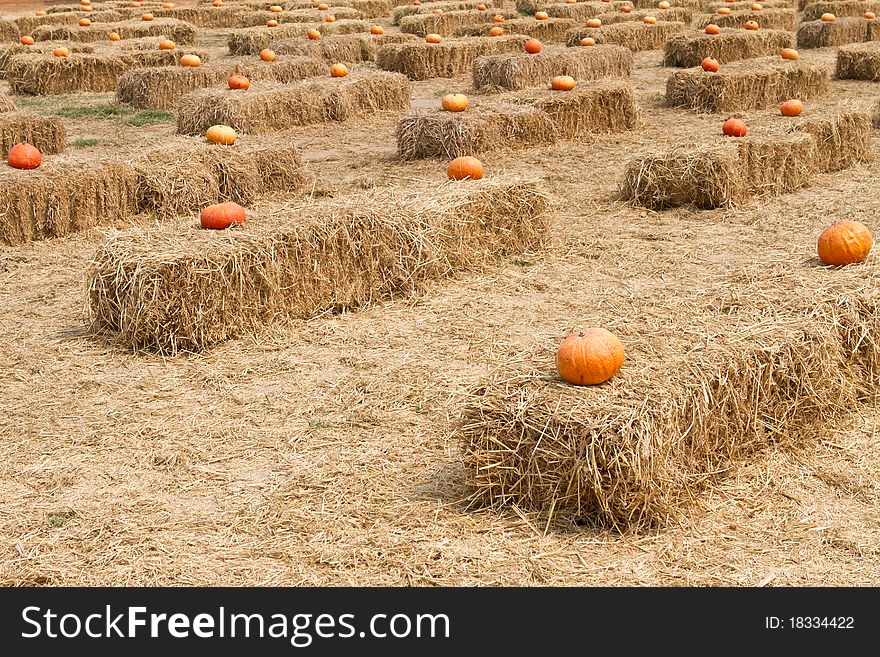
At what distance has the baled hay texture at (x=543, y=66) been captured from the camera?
18938 millimetres

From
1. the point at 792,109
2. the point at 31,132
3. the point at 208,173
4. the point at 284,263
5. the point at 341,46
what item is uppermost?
the point at 341,46

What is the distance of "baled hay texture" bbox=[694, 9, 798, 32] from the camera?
2703 cm

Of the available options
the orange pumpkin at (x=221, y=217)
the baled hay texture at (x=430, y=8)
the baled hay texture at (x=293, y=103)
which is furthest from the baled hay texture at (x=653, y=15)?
the orange pumpkin at (x=221, y=217)

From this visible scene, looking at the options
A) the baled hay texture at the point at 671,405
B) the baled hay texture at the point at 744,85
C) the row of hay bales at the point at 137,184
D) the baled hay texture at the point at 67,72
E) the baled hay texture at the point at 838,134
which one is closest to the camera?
the baled hay texture at the point at 671,405

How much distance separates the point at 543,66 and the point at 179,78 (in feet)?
20.8

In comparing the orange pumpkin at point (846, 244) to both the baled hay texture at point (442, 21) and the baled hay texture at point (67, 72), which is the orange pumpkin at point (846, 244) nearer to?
the baled hay texture at point (67, 72)

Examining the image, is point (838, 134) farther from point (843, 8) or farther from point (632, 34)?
point (843, 8)

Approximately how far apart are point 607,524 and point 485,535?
61cm

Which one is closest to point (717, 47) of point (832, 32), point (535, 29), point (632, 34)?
point (632, 34)

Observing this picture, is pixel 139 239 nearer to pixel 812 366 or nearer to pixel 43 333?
pixel 43 333

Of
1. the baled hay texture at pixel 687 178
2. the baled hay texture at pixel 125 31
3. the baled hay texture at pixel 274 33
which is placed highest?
the baled hay texture at pixel 125 31

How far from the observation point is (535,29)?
2648 centimetres

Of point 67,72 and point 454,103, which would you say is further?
point 67,72

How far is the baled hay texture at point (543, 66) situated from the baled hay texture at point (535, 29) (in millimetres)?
5357
